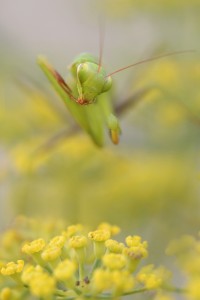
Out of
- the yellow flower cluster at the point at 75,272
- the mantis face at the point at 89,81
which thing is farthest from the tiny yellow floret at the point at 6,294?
the mantis face at the point at 89,81

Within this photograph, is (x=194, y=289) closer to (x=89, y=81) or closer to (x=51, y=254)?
(x=51, y=254)

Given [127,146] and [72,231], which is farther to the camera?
[127,146]

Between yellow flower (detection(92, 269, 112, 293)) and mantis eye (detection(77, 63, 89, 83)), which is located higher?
mantis eye (detection(77, 63, 89, 83))

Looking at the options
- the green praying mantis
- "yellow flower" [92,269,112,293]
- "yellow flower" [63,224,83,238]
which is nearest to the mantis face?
the green praying mantis

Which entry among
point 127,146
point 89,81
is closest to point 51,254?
point 89,81

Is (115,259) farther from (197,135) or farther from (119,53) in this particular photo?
(119,53)

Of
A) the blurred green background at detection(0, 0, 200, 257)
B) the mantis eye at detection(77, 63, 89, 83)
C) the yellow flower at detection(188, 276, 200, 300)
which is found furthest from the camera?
the blurred green background at detection(0, 0, 200, 257)

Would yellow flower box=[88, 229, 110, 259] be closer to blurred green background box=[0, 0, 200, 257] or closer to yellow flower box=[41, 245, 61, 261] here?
yellow flower box=[41, 245, 61, 261]
